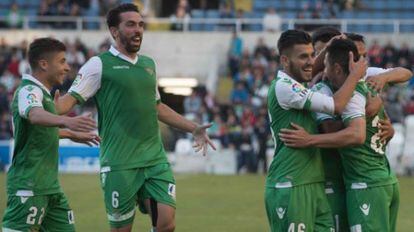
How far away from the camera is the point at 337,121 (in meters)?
8.05

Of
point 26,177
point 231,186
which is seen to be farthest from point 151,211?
point 231,186

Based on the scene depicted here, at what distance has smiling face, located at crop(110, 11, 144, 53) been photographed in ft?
30.1

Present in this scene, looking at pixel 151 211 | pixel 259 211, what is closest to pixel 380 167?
pixel 151 211

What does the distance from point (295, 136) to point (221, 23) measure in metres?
26.0

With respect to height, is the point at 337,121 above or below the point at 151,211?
above

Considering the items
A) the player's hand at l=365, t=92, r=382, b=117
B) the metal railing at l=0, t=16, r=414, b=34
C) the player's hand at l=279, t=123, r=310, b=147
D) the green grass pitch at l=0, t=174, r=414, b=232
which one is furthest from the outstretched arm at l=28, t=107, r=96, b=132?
the metal railing at l=0, t=16, r=414, b=34

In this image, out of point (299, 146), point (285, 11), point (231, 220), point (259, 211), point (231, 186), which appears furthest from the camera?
point (285, 11)

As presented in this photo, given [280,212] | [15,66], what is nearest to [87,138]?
[280,212]

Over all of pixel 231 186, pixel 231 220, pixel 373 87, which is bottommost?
pixel 231 186

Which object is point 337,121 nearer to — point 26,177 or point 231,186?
point 26,177

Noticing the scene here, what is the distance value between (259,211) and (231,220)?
1.27 m

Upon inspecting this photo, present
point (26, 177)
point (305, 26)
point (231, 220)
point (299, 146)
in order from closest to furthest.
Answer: point (299, 146)
point (26, 177)
point (231, 220)
point (305, 26)

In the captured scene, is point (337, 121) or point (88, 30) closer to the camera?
point (337, 121)

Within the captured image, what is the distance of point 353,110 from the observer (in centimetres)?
Answer: 788
